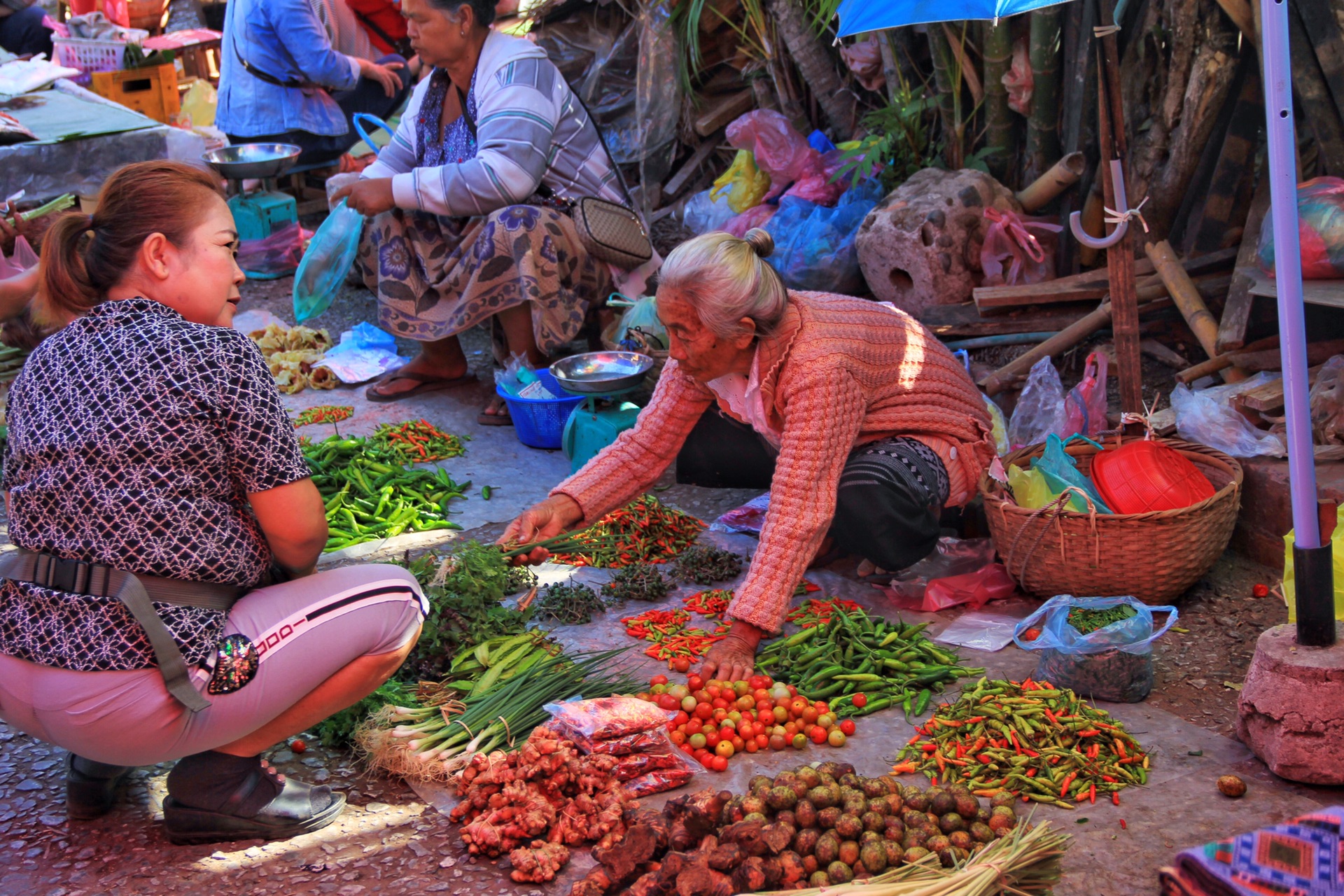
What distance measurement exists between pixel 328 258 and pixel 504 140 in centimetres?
125

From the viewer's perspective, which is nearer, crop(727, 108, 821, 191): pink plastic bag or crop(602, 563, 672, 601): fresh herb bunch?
crop(602, 563, 672, 601): fresh herb bunch

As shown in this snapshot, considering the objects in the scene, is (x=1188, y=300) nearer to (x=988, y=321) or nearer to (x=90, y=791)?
(x=988, y=321)

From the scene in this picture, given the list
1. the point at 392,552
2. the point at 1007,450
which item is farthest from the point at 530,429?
the point at 1007,450

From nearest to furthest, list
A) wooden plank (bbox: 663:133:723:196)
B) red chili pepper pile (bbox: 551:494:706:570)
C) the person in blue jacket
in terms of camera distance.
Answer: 1. red chili pepper pile (bbox: 551:494:706:570)
2. the person in blue jacket
3. wooden plank (bbox: 663:133:723:196)

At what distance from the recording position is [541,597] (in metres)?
3.75

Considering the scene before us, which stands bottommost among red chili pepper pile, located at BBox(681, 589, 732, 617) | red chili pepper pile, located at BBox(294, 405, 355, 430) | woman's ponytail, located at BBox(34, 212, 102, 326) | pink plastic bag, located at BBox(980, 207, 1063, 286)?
red chili pepper pile, located at BBox(681, 589, 732, 617)

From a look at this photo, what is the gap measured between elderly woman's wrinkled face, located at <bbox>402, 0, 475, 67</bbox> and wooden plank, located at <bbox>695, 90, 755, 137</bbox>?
8.56 feet

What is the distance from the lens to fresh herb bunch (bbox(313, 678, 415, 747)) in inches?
114

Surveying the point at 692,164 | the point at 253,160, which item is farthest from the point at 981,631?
the point at 253,160

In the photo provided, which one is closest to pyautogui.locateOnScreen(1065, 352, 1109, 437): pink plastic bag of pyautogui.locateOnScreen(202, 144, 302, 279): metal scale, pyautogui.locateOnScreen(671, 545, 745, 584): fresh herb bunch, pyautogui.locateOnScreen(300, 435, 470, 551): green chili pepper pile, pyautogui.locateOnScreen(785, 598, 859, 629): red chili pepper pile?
pyautogui.locateOnScreen(785, 598, 859, 629): red chili pepper pile

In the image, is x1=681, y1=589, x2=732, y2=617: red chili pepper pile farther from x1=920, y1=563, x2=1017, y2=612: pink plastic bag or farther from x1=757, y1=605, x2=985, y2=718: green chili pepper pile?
x1=920, y1=563, x2=1017, y2=612: pink plastic bag

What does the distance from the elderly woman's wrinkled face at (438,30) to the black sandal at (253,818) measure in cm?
351

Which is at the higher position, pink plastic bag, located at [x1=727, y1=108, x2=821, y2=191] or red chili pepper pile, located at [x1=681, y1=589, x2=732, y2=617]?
pink plastic bag, located at [x1=727, y1=108, x2=821, y2=191]

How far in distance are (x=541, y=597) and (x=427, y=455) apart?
1576 millimetres
